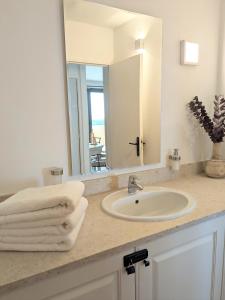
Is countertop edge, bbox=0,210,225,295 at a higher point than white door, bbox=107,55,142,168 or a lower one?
lower

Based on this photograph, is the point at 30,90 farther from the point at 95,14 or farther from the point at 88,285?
the point at 88,285

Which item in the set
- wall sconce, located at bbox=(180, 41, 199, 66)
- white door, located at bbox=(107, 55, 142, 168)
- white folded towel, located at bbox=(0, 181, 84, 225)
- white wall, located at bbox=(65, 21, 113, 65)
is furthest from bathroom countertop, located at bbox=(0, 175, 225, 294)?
wall sconce, located at bbox=(180, 41, 199, 66)

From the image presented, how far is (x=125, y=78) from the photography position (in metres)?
1.38

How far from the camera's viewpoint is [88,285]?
0.81m

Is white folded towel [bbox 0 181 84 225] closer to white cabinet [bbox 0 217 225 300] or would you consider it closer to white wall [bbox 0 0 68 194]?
white cabinet [bbox 0 217 225 300]

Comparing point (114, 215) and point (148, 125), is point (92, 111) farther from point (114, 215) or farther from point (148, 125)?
point (114, 215)

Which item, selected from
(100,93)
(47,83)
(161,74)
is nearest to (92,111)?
(100,93)

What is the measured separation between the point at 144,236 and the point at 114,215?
0.66 ft

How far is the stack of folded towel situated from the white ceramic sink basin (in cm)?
38

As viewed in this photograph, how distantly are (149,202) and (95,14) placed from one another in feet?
3.44

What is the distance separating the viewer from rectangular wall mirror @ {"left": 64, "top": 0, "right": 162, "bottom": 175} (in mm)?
1200

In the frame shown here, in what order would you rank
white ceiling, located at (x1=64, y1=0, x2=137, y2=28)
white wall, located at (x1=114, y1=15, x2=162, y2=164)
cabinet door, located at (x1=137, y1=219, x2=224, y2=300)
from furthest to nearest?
white wall, located at (x1=114, y1=15, x2=162, y2=164), white ceiling, located at (x1=64, y1=0, x2=137, y2=28), cabinet door, located at (x1=137, y1=219, x2=224, y2=300)

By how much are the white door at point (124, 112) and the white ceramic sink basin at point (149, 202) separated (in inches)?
8.3

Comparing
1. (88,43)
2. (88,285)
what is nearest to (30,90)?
(88,43)
